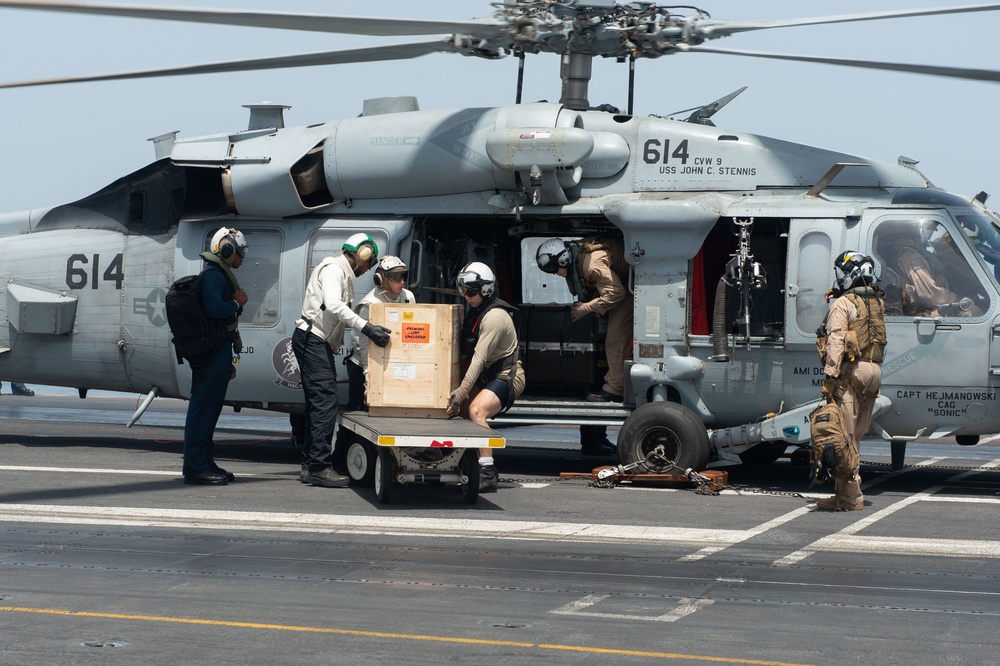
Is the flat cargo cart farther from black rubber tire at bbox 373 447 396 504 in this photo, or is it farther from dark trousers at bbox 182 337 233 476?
dark trousers at bbox 182 337 233 476

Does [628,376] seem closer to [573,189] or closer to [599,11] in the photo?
[573,189]

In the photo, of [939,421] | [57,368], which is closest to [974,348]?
[939,421]

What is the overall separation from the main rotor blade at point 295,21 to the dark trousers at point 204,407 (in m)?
3.18

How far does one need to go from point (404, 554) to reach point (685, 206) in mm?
4865

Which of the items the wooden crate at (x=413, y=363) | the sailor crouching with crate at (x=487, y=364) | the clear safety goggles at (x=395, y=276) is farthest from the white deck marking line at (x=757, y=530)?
the clear safety goggles at (x=395, y=276)

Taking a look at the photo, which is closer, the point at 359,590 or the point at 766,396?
the point at 359,590

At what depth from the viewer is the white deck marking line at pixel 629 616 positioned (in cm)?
680

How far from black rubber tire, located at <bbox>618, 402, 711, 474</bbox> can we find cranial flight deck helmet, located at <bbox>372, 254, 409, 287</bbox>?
250 centimetres

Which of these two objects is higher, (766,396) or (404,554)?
(766,396)

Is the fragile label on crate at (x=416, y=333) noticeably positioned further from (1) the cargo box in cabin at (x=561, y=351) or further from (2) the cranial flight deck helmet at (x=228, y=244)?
(1) the cargo box in cabin at (x=561, y=351)

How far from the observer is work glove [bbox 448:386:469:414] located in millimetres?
11180

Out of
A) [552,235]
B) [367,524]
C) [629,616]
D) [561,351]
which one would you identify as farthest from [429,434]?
[552,235]

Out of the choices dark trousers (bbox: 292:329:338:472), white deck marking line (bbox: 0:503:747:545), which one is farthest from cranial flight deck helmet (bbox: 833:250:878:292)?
dark trousers (bbox: 292:329:338:472)

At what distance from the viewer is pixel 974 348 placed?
1117cm
